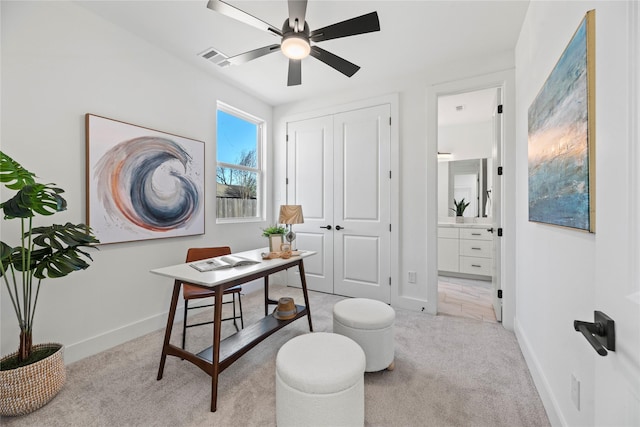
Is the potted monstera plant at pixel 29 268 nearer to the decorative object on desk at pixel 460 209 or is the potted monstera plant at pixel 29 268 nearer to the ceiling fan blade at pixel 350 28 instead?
the ceiling fan blade at pixel 350 28

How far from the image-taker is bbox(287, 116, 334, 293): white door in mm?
3621

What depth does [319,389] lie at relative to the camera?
3.90 ft

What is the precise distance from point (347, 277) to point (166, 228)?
2.18 m

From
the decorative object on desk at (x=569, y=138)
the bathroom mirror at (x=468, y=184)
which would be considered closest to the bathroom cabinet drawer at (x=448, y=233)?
the bathroom mirror at (x=468, y=184)

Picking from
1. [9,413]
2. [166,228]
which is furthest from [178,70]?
[9,413]

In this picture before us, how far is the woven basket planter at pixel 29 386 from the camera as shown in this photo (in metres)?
1.42

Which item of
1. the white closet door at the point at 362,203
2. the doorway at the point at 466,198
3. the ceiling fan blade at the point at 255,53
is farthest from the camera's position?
the doorway at the point at 466,198

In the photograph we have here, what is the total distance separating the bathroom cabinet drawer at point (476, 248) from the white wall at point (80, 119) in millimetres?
4125

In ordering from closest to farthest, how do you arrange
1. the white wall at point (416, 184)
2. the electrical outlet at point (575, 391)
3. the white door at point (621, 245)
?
the white door at point (621, 245) → the electrical outlet at point (575, 391) → the white wall at point (416, 184)

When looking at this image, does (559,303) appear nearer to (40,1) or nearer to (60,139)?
(60,139)

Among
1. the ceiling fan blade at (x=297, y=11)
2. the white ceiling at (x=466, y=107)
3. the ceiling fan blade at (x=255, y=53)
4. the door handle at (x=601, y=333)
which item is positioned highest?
the white ceiling at (x=466, y=107)

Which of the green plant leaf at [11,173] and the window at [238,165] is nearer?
the green plant leaf at [11,173]

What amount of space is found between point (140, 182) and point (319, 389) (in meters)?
2.26

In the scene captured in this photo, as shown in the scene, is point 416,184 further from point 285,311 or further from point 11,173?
point 11,173
